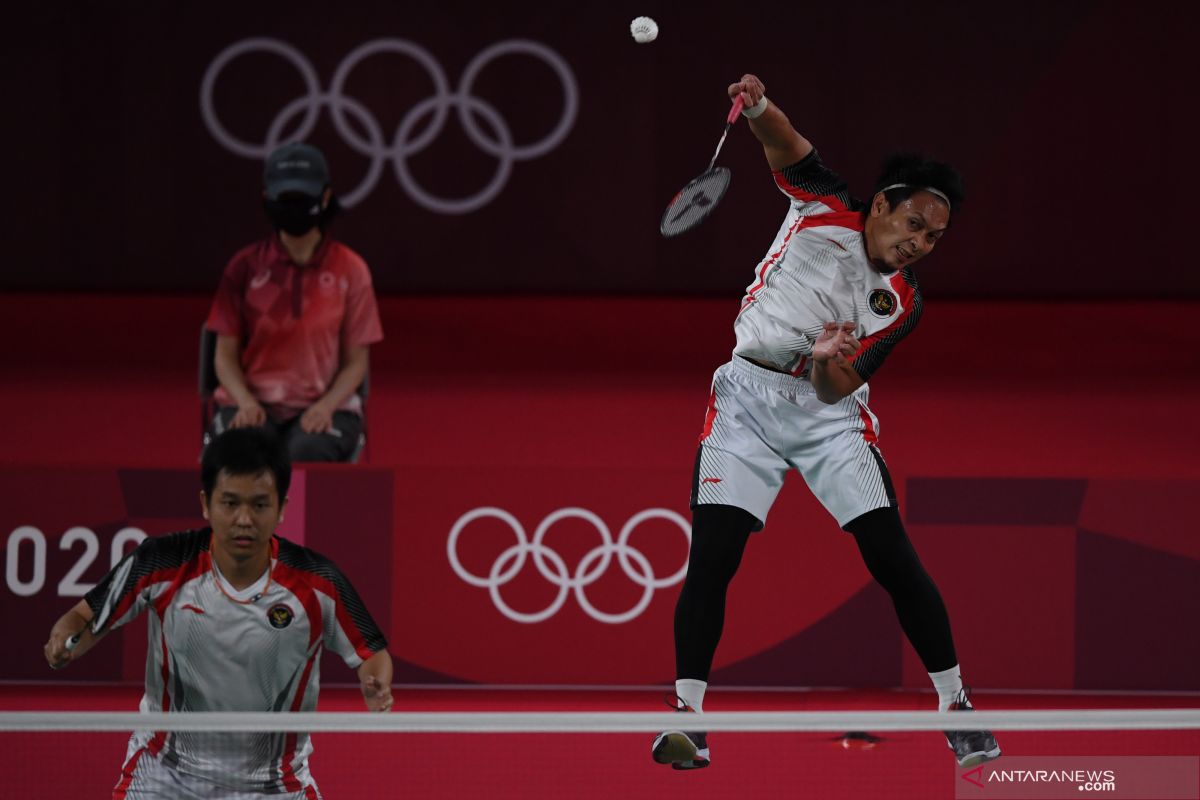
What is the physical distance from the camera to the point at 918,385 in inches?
315

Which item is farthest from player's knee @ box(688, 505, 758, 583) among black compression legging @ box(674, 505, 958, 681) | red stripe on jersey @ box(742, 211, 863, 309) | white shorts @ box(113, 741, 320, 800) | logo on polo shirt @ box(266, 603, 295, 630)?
white shorts @ box(113, 741, 320, 800)

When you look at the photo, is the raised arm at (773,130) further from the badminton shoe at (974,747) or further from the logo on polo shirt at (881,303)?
the badminton shoe at (974,747)

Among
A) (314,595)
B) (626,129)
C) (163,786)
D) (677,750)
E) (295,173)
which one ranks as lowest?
(163,786)

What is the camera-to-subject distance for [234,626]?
3580 mm

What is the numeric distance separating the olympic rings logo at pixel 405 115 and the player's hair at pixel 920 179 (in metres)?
5.31

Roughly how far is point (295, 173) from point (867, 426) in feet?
7.84

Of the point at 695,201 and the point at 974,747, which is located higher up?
the point at 695,201

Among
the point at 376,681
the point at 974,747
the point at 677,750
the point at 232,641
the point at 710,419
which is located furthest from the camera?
the point at 710,419

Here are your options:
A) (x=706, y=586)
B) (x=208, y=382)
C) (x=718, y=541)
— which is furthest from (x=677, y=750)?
(x=208, y=382)

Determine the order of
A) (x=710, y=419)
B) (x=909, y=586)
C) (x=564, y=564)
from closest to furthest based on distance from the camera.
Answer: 1. (x=909, y=586)
2. (x=710, y=419)
3. (x=564, y=564)

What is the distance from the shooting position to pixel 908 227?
419 centimetres

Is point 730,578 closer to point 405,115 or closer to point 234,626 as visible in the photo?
point 234,626

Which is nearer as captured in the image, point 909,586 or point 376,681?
point 376,681

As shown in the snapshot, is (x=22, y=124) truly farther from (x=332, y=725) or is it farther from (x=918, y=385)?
(x=332, y=725)
